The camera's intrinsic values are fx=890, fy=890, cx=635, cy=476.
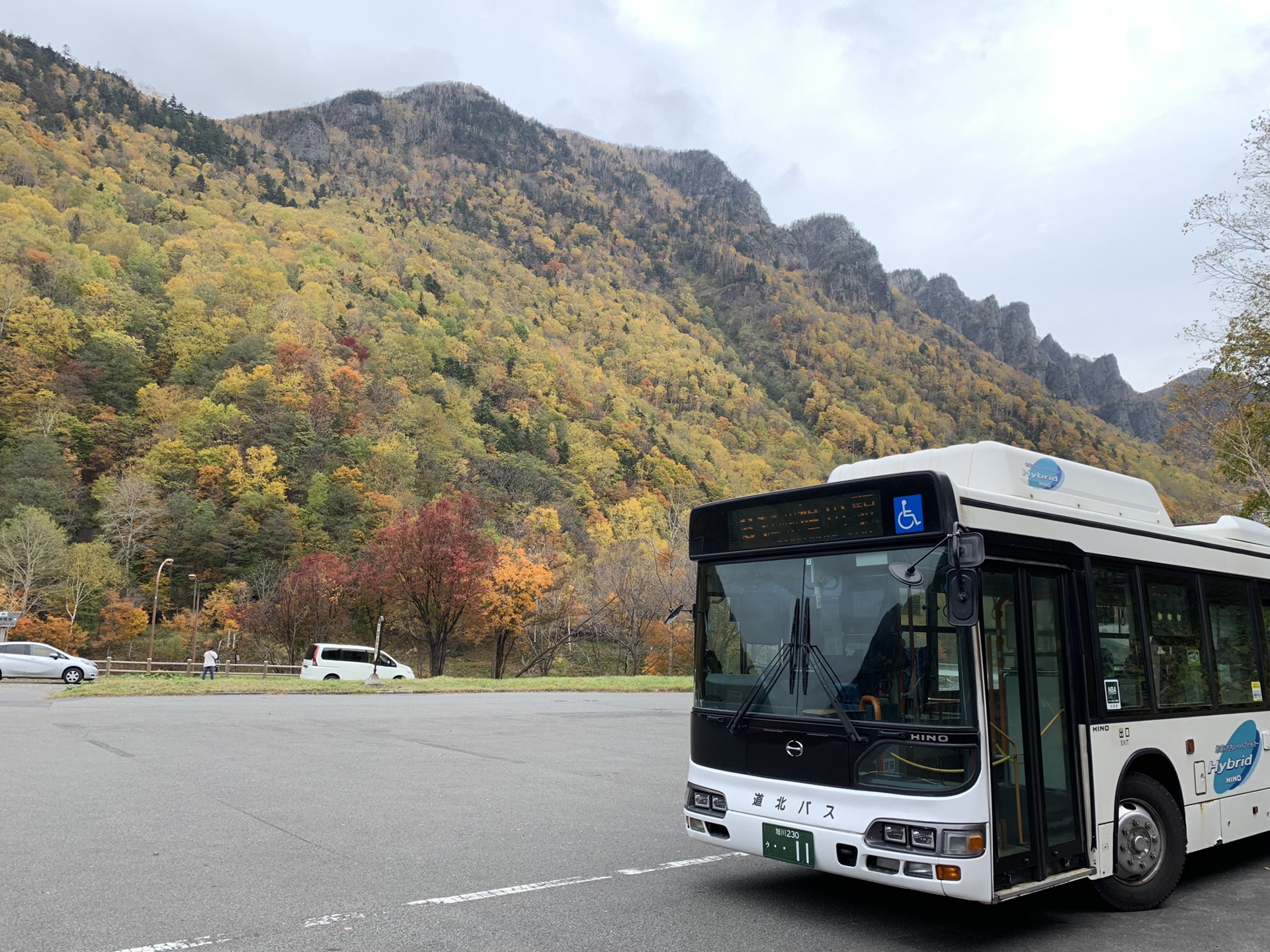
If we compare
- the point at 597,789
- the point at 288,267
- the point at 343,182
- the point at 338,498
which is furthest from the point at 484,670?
the point at 343,182

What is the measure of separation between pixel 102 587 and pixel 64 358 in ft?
106

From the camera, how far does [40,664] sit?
32562 millimetres

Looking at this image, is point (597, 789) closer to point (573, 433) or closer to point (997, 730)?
point (997, 730)

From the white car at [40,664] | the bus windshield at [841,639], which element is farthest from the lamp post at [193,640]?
the bus windshield at [841,639]

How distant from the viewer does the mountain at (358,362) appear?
73.5m

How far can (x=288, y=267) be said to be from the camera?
11594cm

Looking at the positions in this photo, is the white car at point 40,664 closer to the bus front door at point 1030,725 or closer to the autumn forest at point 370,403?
the autumn forest at point 370,403

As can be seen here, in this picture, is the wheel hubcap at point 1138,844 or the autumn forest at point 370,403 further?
the autumn forest at point 370,403

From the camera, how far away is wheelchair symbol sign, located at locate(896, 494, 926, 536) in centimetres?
515

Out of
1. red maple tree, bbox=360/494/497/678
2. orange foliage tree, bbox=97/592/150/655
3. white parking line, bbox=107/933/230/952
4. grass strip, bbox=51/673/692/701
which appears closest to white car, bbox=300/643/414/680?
grass strip, bbox=51/673/692/701

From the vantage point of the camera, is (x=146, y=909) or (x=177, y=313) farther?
Answer: (x=177, y=313)

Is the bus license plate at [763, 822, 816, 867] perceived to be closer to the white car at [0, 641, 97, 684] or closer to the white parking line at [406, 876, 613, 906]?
the white parking line at [406, 876, 613, 906]

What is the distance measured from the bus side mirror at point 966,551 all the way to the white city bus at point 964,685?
1 cm

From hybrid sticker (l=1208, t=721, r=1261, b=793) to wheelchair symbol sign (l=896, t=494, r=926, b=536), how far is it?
11.4 feet
